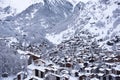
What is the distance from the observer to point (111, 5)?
9094 centimetres

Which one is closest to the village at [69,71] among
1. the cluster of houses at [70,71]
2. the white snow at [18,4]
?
the cluster of houses at [70,71]

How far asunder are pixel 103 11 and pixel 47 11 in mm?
58584

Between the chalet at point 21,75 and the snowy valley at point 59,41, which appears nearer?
the chalet at point 21,75

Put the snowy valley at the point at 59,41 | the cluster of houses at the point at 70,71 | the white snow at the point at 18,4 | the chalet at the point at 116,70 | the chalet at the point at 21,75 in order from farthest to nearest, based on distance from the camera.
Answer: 1. the white snow at the point at 18,4
2. the chalet at the point at 116,70
3. the snowy valley at the point at 59,41
4. the cluster of houses at the point at 70,71
5. the chalet at the point at 21,75

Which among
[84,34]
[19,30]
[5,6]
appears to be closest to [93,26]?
[84,34]

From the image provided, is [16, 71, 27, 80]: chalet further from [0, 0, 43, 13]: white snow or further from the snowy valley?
[0, 0, 43, 13]: white snow

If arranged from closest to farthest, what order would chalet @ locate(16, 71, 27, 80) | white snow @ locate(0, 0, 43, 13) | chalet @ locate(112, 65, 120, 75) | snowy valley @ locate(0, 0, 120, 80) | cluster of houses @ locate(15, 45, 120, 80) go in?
1. chalet @ locate(16, 71, 27, 80)
2. cluster of houses @ locate(15, 45, 120, 80)
3. snowy valley @ locate(0, 0, 120, 80)
4. chalet @ locate(112, 65, 120, 75)
5. white snow @ locate(0, 0, 43, 13)

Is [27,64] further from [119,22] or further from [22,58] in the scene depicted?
[119,22]

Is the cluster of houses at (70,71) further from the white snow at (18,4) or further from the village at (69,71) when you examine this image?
the white snow at (18,4)

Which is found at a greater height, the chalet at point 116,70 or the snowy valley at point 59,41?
the snowy valley at point 59,41

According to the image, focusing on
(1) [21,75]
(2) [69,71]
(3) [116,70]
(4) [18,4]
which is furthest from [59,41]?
(4) [18,4]

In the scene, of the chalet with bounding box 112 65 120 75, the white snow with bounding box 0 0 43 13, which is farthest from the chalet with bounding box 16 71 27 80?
the white snow with bounding box 0 0 43 13

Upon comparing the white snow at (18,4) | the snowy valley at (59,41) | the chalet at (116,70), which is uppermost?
the white snow at (18,4)

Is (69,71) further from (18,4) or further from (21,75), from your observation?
(18,4)
